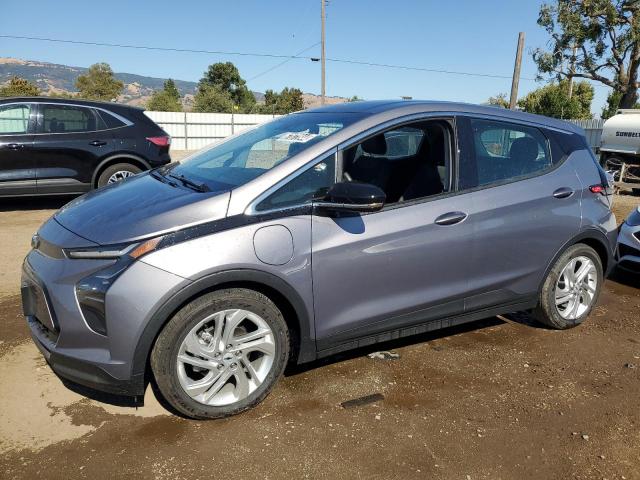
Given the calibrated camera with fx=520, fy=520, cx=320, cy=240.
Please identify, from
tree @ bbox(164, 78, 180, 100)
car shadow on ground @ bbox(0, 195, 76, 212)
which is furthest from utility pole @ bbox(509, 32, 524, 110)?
tree @ bbox(164, 78, 180, 100)

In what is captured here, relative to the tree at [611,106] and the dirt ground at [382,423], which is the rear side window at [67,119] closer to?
the dirt ground at [382,423]

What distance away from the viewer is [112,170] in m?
8.01

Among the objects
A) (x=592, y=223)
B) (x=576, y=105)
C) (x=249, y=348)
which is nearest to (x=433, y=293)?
(x=249, y=348)

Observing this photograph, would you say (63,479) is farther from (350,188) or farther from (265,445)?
(350,188)

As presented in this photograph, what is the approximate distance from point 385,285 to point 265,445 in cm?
111

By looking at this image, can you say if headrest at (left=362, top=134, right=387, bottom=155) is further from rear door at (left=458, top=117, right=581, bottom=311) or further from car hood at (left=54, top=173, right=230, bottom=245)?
car hood at (left=54, top=173, right=230, bottom=245)

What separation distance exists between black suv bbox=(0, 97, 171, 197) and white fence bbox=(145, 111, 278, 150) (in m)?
19.0

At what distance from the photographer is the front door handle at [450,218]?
3211 millimetres

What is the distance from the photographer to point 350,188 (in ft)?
9.16

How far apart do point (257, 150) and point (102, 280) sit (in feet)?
4.47

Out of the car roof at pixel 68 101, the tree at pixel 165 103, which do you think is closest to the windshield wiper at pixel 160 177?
the car roof at pixel 68 101

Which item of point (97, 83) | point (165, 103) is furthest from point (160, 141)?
point (97, 83)

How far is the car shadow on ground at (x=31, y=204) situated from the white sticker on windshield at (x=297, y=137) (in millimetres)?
6468

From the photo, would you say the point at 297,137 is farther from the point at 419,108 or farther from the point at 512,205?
the point at 512,205
